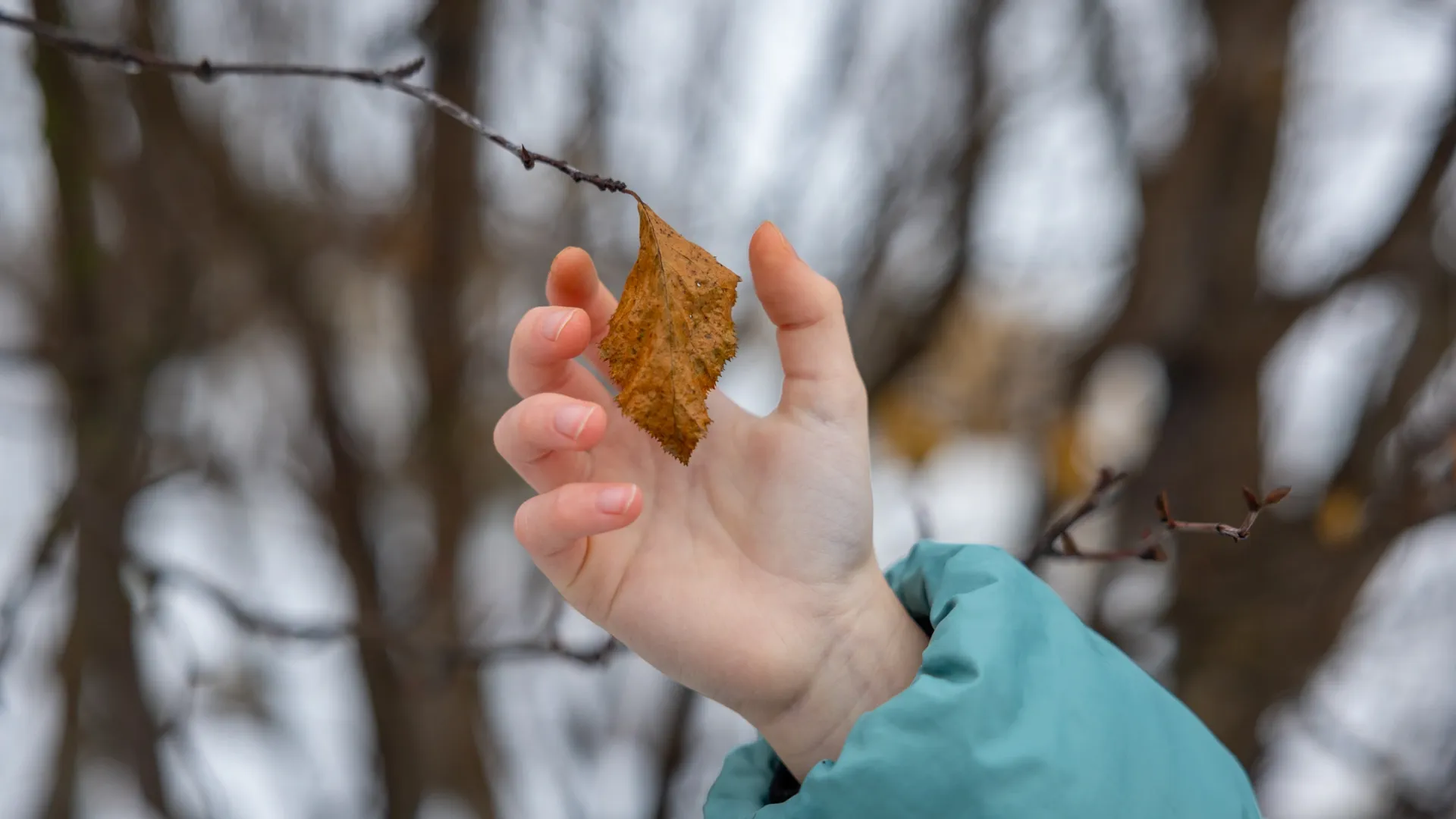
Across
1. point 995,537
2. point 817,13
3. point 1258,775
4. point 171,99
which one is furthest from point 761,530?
point 995,537

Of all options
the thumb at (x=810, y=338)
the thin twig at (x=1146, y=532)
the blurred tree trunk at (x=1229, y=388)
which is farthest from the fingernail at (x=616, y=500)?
the blurred tree trunk at (x=1229, y=388)

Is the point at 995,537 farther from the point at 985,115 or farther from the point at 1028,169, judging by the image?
the point at 985,115

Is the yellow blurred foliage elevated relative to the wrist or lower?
lower

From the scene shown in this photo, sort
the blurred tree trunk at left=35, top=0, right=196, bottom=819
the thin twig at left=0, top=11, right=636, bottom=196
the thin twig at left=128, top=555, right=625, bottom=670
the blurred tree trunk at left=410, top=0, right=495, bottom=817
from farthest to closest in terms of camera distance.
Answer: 1. the blurred tree trunk at left=410, top=0, right=495, bottom=817
2. the blurred tree trunk at left=35, top=0, right=196, bottom=819
3. the thin twig at left=128, top=555, right=625, bottom=670
4. the thin twig at left=0, top=11, right=636, bottom=196

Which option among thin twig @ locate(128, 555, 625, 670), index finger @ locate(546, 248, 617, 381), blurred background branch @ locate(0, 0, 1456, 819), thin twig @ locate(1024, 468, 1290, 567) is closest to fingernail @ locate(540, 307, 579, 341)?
index finger @ locate(546, 248, 617, 381)

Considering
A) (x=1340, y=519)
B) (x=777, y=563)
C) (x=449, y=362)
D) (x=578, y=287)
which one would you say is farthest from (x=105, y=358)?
(x=1340, y=519)

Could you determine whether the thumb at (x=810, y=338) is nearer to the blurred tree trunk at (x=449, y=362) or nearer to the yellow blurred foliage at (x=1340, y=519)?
the blurred tree trunk at (x=449, y=362)

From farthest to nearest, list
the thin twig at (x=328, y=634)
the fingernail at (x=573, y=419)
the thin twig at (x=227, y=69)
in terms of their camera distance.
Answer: the thin twig at (x=328, y=634), the fingernail at (x=573, y=419), the thin twig at (x=227, y=69)

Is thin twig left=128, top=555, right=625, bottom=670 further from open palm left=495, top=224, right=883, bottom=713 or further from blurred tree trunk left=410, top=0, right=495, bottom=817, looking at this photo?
blurred tree trunk left=410, top=0, right=495, bottom=817
